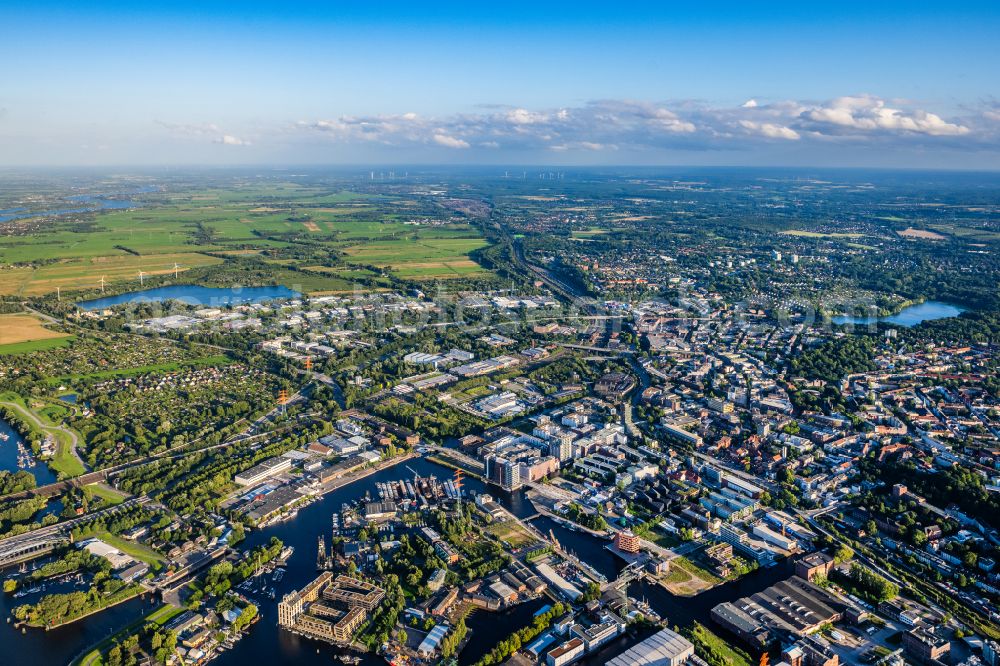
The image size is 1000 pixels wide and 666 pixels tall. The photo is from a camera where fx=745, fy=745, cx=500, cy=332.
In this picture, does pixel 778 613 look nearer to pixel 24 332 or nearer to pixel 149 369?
pixel 149 369

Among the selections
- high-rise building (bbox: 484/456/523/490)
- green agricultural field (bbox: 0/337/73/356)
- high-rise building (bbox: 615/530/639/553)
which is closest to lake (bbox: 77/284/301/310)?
green agricultural field (bbox: 0/337/73/356)

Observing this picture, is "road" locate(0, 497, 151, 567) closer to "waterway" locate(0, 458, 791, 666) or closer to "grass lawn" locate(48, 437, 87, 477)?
"waterway" locate(0, 458, 791, 666)

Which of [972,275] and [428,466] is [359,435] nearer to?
[428,466]

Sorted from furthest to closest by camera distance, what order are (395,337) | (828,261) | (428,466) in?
(828,261) → (395,337) → (428,466)

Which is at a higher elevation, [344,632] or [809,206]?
[809,206]

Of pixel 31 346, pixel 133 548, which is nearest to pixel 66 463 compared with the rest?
pixel 133 548

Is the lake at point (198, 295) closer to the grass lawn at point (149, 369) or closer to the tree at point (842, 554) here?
the grass lawn at point (149, 369)

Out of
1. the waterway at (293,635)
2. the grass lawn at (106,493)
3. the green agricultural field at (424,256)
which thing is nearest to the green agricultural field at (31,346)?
the grass lawn at (106,493)

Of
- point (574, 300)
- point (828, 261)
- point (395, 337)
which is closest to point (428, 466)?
point (395, 337)
